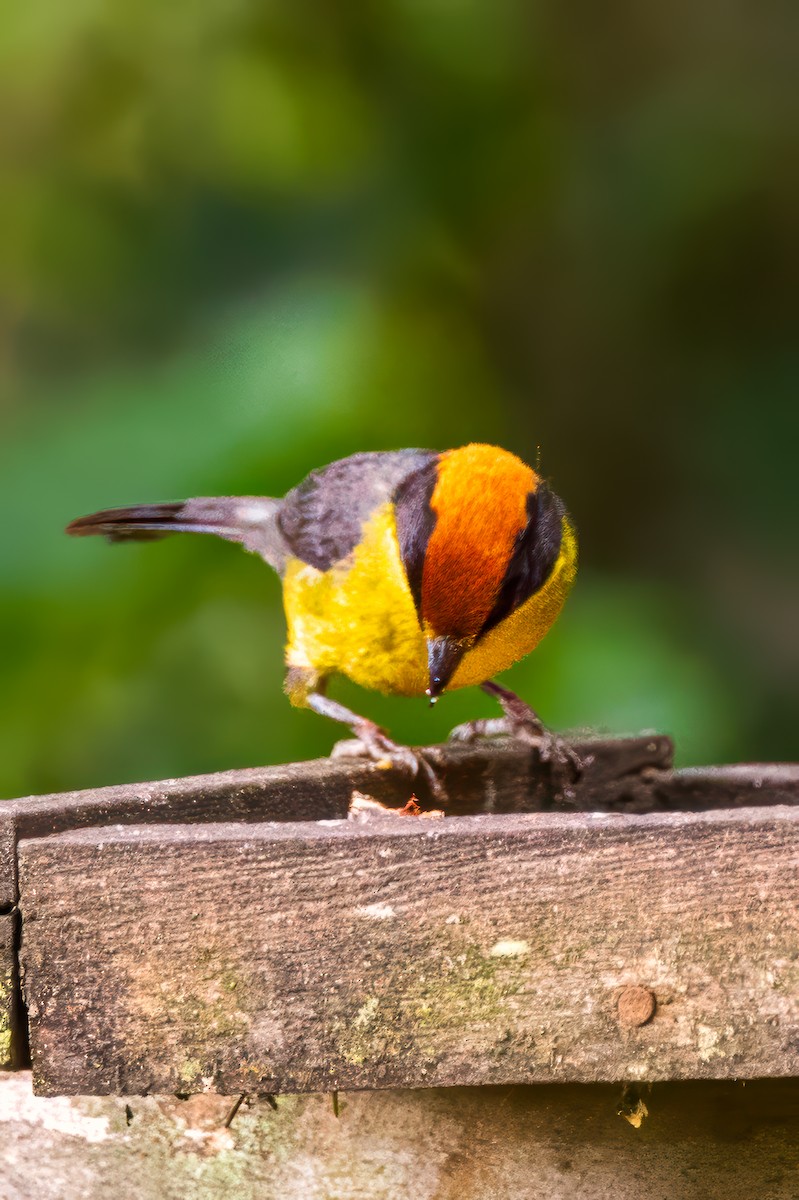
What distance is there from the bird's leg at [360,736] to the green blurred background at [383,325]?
0.07 metres

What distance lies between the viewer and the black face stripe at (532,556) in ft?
8.29

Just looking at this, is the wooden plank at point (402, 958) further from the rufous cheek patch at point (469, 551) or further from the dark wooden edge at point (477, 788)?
the rufous cheek patch at point (469, 551)

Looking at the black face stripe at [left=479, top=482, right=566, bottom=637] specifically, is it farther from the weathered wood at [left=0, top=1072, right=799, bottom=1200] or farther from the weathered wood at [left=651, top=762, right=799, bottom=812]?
the weathered wood at [left=0, top=1072, right=799, bottom=1200]

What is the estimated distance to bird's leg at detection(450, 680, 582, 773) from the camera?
246 cm

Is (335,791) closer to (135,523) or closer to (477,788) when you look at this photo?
(477,788)

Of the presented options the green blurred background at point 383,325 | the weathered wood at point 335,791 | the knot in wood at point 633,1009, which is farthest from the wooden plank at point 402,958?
the green blurred background at point 383,325

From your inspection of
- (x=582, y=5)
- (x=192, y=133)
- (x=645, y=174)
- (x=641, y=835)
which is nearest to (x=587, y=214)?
(x=645, y=174)

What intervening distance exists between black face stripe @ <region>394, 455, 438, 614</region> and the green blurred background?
0.34 metres

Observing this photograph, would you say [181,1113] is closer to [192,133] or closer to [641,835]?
[641,835]

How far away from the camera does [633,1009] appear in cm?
149

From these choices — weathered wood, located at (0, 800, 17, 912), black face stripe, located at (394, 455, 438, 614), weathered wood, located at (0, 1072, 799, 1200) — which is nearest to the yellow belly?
black face stripe, located at (394, 455, 438, 614)

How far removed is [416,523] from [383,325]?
0.71 meters

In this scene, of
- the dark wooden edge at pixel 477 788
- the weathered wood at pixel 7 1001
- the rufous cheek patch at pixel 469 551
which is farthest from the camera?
the rufous cheek patch at pixel 469 551

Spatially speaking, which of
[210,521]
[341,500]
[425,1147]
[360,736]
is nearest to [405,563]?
[360,736]
